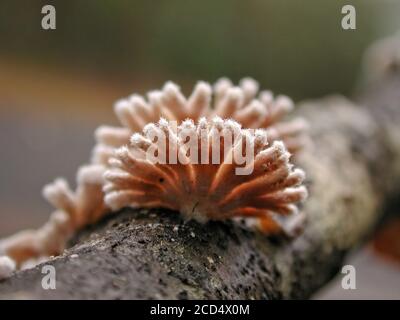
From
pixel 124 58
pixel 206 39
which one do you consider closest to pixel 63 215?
pixel 206 39

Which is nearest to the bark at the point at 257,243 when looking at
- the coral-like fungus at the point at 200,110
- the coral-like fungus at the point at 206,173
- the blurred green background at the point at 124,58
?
the coral-like fungus at the point at 206,173

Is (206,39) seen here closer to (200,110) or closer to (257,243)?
(200,110)

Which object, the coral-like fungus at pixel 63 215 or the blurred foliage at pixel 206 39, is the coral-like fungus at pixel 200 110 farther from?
the blurred foliage at pixel 206 39

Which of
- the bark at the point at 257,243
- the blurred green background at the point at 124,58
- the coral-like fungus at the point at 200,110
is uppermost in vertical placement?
the blurred green background at the point at 124,58

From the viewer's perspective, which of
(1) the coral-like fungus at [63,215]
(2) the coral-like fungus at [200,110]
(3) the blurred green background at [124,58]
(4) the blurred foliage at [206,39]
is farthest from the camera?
(4) the blurred foliage at [206,39]

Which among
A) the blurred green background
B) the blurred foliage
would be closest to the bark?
the blurred green background

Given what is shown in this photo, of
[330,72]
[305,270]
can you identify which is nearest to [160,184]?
[305,270]
